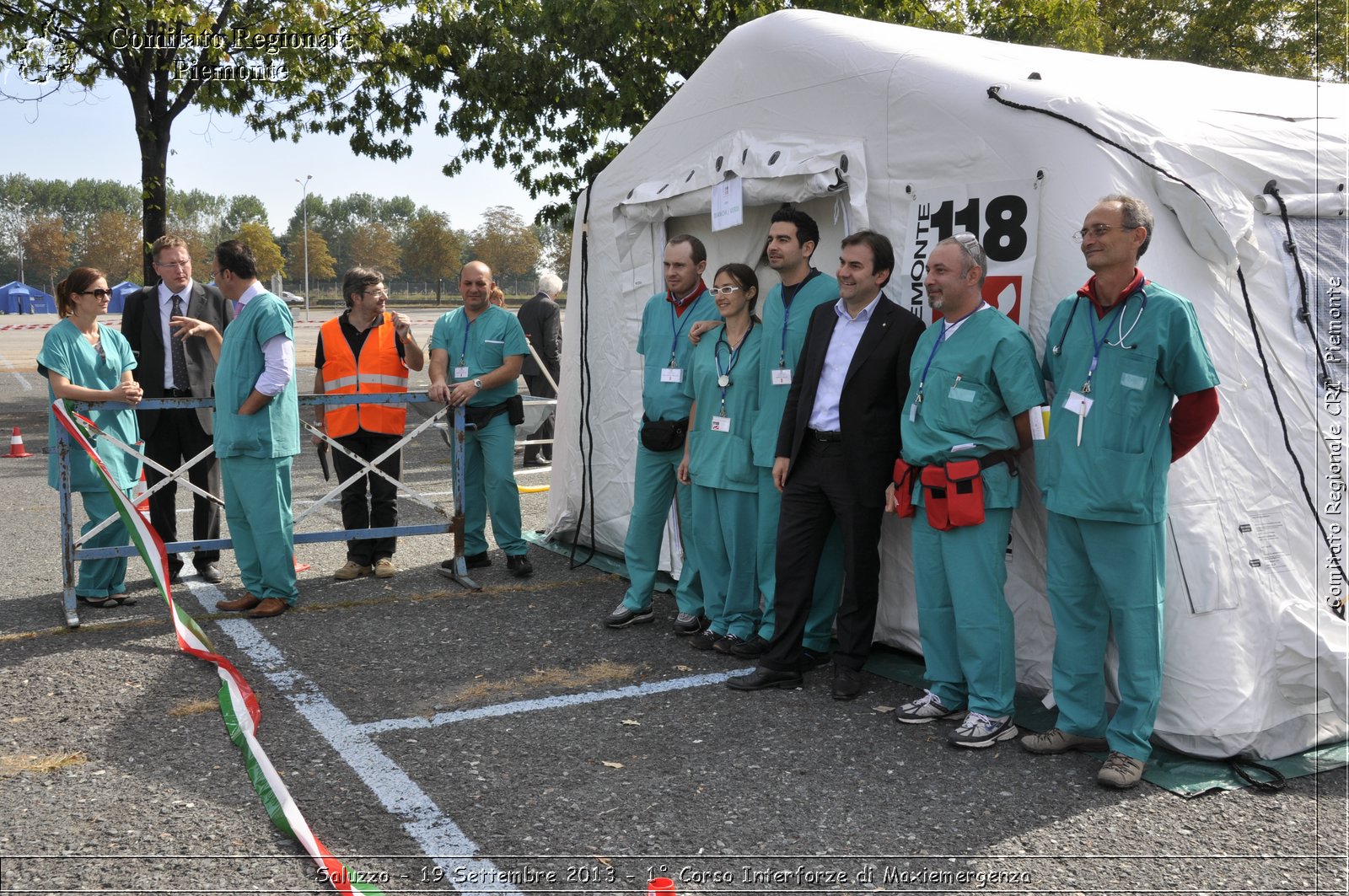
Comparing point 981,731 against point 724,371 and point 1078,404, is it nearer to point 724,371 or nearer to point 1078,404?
point 1078,404

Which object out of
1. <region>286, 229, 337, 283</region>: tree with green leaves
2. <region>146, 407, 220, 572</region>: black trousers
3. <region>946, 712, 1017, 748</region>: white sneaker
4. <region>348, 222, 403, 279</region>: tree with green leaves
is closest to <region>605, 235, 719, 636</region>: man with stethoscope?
<region>946, 712, 1017, 748</region>: white sneaker

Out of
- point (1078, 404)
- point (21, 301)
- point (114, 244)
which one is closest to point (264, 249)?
A: point (21, 301)

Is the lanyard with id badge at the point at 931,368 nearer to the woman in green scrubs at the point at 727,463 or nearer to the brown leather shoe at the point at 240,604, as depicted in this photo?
the woman in green scrubs at the point at 727,463

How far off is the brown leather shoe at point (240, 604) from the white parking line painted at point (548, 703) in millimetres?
1871

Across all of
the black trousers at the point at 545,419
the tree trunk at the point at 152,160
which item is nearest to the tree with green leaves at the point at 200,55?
the tree trunk at the point at 152,160

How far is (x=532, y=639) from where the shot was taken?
5355 mm

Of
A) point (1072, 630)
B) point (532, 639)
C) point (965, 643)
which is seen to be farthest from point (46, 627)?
point (1072, 630)

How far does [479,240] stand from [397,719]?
66.4 metres

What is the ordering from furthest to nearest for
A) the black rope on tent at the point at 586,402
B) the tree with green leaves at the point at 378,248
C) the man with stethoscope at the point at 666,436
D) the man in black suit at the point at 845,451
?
the tree with green leaves at the point at 378,248, the black rope on tent at the point at 586,402, the man with stethoscope at the point at 666,436, the man in black suit at the point at 845,451

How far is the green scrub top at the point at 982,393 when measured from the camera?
154 inches

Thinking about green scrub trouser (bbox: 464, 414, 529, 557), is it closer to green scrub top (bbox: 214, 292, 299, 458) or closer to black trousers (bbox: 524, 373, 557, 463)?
green scrub top (bbox: 214, 292, 299, 458)

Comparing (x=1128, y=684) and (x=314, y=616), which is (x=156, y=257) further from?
(x=1128, y=684)

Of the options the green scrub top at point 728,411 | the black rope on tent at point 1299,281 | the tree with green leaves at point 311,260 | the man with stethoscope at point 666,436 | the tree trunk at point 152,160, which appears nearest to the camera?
the black rope on tent at point 1299,281

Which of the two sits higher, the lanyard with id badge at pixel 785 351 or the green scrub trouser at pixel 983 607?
the lanyard with id badge at pixel 785 351
